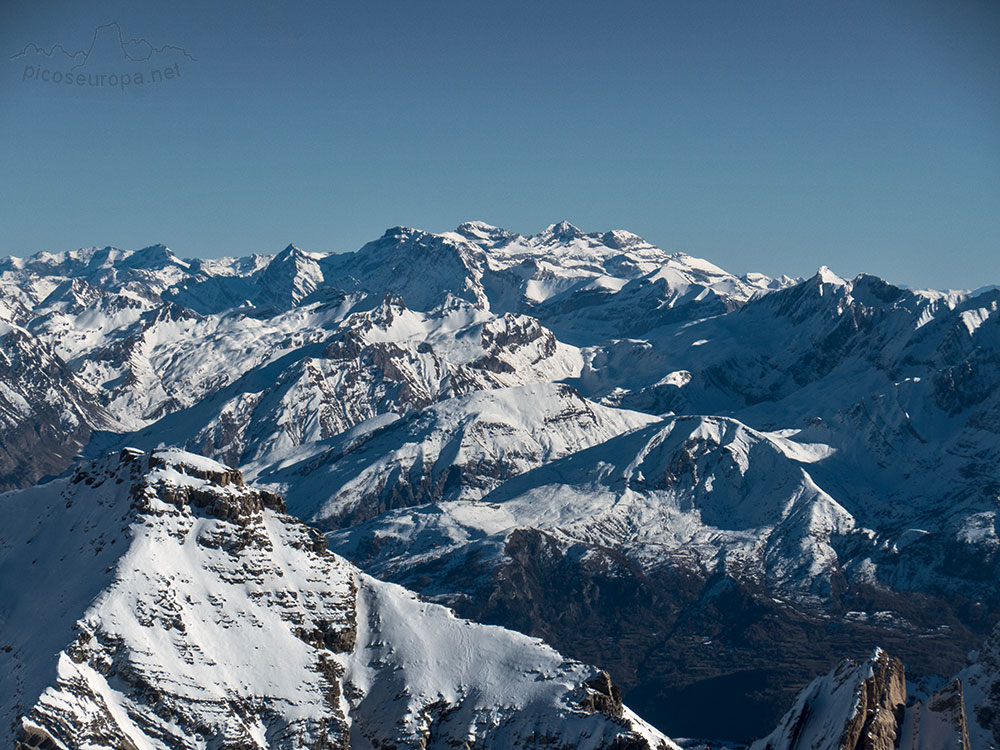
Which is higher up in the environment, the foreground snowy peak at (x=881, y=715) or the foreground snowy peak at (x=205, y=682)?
the foreground snowy peak at (x=881, y=715)

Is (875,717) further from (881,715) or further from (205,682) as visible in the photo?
(205,682)

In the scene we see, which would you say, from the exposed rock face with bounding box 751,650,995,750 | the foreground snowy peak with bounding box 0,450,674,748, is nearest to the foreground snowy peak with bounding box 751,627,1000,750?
the exposed rock face with bounding box 751,650,995,750

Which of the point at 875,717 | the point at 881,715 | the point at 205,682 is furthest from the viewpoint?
the point at 205,682

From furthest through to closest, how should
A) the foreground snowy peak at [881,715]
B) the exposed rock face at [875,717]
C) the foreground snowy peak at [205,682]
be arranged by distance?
the foreground snowy peak at [205,682]
the foreground snowy peak at [881,715]
the exposed rock face at [875,717]

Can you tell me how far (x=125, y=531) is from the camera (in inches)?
7790

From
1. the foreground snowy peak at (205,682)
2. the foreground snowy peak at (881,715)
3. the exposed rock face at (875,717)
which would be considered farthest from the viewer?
the foreground snowy peak at (205,682)

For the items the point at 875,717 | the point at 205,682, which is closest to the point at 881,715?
the point at 875,717

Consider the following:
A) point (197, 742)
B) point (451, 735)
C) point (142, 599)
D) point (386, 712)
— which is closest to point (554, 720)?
point (451, 735)

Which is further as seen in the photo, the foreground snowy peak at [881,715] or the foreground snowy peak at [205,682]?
the foreground snowy peak at [205,682]

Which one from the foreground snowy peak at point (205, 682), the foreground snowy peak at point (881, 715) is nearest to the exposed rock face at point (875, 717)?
the foreground snowy peak at point (881, 715)

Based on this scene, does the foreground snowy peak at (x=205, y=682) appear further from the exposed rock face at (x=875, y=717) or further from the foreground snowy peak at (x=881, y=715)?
the exposed rock face at (x=875, y=717)

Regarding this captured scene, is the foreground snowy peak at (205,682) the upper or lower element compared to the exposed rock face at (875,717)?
lower

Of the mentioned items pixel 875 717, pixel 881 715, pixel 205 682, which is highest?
pixel 881 715

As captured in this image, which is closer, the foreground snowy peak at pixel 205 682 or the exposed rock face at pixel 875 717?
the exposed rock face at pixel 875 717
